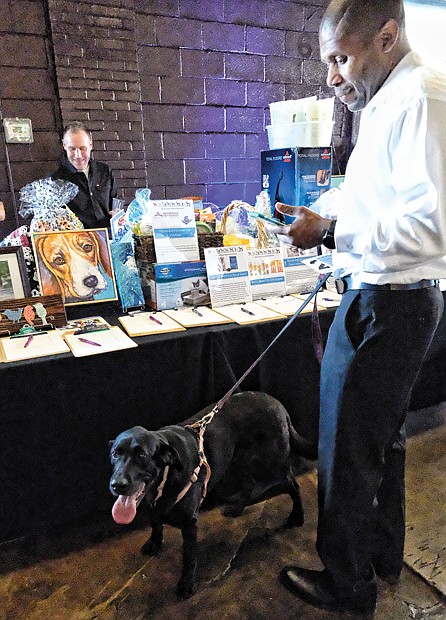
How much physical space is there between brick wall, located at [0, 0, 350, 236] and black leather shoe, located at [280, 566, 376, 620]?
323 centimetres

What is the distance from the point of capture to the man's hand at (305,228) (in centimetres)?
121

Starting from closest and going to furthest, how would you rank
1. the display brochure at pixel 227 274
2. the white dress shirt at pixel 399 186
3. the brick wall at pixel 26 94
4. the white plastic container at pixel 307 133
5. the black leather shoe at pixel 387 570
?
the white dress shirt at pixel 399 186 < the black leather shoe at pixel 387 570 < the display brochure at pixel 227 274 < the white plastic container at pixel 307 133 < the brick wall at pixel 26 94

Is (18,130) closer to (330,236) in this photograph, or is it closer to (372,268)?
(330,236)

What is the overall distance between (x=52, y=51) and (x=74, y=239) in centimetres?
250

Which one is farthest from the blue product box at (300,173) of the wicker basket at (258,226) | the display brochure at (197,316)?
the display brochure at (197,316)

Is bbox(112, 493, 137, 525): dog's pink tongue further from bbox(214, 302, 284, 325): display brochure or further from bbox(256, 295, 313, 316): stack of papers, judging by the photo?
bbox(256, 295, 313, 316): stack of papers

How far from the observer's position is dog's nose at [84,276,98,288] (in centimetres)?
171

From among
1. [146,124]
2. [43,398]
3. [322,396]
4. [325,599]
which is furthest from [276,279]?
[146,124]

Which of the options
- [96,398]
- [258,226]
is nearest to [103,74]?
[258,226]

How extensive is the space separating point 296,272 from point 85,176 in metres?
2.14

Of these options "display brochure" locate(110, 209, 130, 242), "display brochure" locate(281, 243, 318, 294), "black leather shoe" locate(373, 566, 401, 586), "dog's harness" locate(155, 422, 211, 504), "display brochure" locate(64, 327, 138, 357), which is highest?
"display brochure" locate(110, 209, 130, 242)

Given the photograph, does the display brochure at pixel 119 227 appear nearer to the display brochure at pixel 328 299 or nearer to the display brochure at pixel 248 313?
the display brochure at pixel 248 313

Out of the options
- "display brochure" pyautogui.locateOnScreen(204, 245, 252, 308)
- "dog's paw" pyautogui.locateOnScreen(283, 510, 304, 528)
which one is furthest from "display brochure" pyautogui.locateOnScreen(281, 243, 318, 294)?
"dog's paw" pyautogui.locateOnScreen(283, 510, 304, 528)

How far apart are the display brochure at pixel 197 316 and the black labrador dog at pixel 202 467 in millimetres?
273
